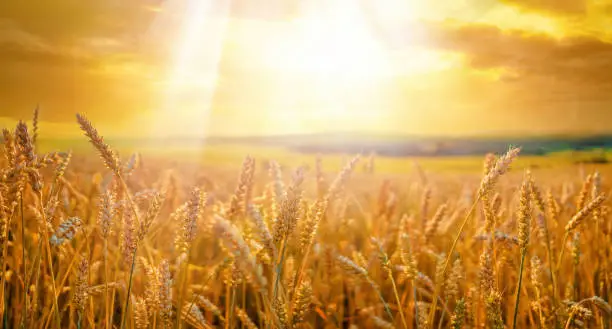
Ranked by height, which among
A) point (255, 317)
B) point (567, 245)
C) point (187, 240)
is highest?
point (187, 240)

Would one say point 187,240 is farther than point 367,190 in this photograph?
No

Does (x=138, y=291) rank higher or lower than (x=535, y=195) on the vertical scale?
lower

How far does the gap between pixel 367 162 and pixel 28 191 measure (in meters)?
2.16

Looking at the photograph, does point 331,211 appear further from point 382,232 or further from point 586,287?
point 586,287

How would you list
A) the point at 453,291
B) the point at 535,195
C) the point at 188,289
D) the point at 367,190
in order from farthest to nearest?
the point at 367,190 < the point at 188,289 < the point at 535,195 < the point at 453,291

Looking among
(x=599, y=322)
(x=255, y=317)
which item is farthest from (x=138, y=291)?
(x=599, y=322)

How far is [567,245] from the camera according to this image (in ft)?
8.31

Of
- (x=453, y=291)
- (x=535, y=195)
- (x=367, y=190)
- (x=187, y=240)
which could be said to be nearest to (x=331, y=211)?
(x=535, y=195)

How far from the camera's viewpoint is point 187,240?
1.22m

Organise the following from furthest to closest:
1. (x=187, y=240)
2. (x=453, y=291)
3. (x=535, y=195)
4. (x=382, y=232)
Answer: (x=382, y=232) < (x=535, y=195) < (x=453, y=291) < (x=187, y=240)

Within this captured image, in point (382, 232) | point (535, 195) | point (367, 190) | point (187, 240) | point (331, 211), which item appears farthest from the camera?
point (367, 190)

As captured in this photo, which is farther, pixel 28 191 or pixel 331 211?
pixel 331 211

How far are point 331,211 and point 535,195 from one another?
1.75 metres

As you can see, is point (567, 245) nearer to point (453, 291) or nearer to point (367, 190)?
Answer: point (453, 291)
